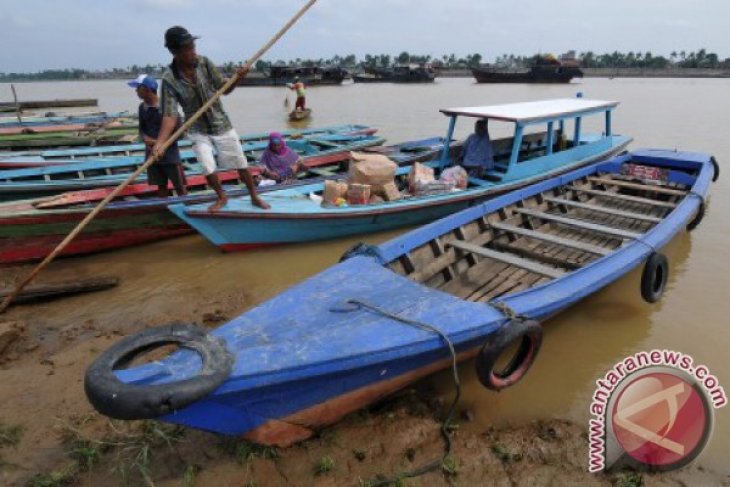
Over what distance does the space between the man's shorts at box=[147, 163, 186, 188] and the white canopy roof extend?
3581 millimetres

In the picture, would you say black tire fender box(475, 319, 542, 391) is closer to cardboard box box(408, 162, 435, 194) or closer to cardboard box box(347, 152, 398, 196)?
cardboard box box(347, 152, 398, 196)

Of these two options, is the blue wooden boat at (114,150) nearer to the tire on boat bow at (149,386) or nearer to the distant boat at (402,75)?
the tire on boat bow at (149,386)

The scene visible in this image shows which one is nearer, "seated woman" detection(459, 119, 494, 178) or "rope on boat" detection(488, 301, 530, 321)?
"rope on boat" detection(488, 301, 530, 321)

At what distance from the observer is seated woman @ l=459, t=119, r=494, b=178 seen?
6793 millimetres

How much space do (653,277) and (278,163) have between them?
16.5 feet

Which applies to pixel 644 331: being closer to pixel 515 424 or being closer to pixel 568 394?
pixel 568 394

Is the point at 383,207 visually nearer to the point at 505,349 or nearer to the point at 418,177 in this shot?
the point at 418,177

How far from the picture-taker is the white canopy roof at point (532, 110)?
6.18 meters

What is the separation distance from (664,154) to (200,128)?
629cm

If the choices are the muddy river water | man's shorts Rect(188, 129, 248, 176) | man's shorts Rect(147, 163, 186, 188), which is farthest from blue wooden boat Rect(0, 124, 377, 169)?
man's shorts Rect(188, 129, 248, 176)

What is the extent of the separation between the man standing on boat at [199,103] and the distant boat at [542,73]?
4552 centimetres

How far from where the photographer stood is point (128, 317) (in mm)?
4332

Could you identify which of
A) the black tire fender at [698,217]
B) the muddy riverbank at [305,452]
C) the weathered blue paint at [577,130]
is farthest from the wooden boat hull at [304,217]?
the muddy riverbank at [305,452]

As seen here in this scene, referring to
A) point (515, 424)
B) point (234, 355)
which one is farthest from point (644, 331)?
point (234, 355)
